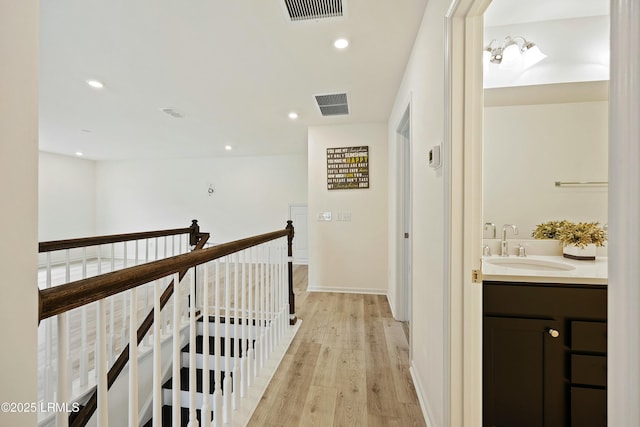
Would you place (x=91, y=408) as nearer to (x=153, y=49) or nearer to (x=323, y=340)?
(x=323, y=340)

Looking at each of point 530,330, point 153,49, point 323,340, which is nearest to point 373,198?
point 323,340

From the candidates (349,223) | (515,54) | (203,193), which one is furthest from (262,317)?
(203,193)

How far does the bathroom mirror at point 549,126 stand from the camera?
1567 mm

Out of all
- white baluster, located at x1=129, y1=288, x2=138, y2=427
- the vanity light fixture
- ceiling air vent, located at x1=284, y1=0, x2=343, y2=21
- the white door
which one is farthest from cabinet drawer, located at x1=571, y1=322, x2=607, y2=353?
the white door

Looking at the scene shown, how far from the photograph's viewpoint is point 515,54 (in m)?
1.63

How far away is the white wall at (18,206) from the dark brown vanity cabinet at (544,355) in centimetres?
150

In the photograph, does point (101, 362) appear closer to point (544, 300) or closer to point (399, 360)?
point (544, 300)

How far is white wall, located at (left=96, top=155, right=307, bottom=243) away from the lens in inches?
231

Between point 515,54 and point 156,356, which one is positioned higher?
point 515,54

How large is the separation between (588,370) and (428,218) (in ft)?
3.02

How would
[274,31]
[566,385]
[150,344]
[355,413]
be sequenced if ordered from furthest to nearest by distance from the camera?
[150,344]
[274,31]
[355,413]
[566,385]

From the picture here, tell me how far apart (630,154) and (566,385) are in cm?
127

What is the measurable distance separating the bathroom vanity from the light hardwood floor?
1.72 ft

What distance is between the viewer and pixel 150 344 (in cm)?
219
